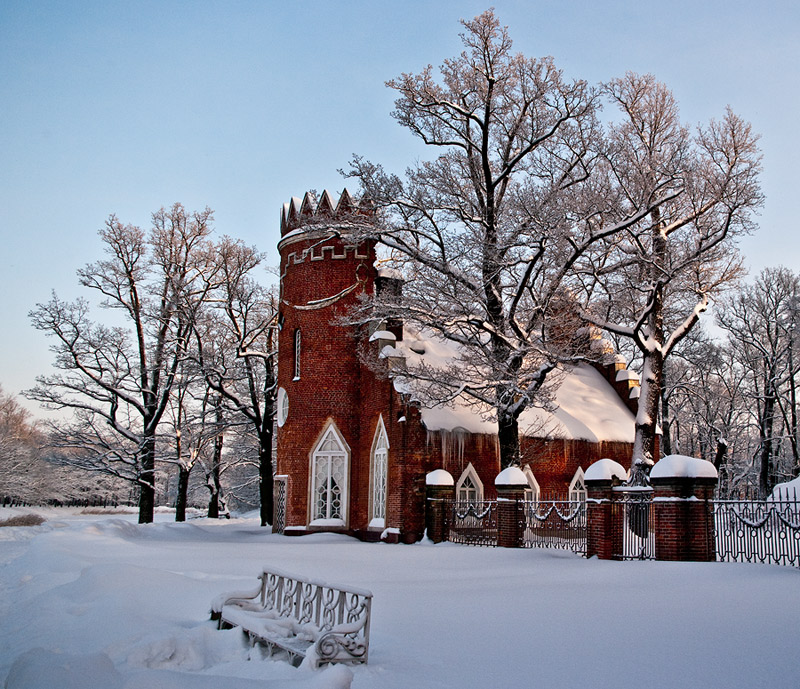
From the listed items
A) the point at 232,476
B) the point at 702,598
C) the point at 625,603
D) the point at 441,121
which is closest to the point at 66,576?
the point at 625,603

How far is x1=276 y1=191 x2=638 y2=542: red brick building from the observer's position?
2042 centimetres

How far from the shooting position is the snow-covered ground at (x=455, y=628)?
5723 millimetres

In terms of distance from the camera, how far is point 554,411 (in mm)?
20406

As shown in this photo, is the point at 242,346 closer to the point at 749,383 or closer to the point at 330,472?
the point at 330,472

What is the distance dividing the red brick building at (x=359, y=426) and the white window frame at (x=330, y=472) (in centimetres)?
3

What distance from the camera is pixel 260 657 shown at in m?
6.84

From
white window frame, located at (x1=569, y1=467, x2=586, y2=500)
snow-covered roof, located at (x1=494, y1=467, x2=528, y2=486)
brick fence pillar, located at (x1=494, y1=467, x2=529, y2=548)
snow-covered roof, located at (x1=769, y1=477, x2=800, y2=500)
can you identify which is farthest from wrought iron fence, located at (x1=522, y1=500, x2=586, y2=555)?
white window frame, located at (x1=569, y1=467, x2=586, y2=500)

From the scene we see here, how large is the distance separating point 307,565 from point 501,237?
30.7ft

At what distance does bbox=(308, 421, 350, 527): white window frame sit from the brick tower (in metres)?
0.03

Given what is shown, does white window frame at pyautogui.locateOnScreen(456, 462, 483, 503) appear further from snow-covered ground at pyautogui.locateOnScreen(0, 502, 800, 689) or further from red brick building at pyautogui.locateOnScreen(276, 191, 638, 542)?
snow-covered ground at pyautogui.locateOnScreen(0, 502, 800, 689)

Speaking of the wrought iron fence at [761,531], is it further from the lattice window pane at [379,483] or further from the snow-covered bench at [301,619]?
the lattice window pane at [379,483]

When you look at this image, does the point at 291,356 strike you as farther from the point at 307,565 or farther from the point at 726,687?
the point at 726,687

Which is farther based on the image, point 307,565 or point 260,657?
point 307,565

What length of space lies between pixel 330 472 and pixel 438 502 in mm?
4118
